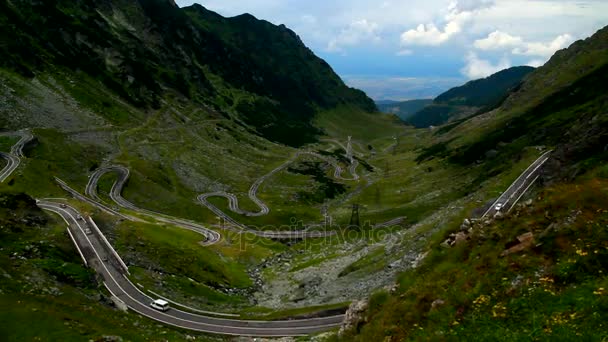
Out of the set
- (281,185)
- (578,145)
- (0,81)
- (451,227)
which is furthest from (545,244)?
(0,81)

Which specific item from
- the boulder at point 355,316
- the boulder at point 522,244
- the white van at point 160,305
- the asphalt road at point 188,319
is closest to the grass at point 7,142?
the asphalt road at point 188,319

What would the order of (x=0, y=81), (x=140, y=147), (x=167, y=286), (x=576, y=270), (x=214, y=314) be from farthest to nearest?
1. (x=140, y=147)
2. (x=0, y=81)
3. (x=167, y=286)
4. (x=214, y=314)
5. (x=576, y=270)

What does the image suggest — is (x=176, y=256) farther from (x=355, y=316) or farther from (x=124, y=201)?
(x=124, y=201)

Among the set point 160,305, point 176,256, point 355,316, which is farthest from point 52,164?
point 355,316

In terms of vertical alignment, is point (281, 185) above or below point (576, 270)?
below

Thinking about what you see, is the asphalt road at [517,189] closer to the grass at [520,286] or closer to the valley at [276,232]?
the valley at [276,232]

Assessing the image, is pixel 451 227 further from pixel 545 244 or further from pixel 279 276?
pixel 279 276
